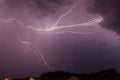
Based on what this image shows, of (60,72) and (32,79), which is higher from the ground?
(60,72)

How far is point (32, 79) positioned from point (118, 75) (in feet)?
38.3

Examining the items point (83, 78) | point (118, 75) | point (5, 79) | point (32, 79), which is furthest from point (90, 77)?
point (5, 79)

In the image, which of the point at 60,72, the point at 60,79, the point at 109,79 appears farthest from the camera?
the point at 60,72

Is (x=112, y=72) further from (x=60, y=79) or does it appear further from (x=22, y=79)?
(x=22, y=79)

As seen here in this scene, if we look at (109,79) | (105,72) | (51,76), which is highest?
(51,76)

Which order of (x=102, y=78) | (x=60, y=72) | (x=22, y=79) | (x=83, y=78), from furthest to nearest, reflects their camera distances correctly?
(x=60, y=72) → (x=22, y=79) → (x=83, y=78) → (x=102, y=78)

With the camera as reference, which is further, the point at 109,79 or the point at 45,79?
the point at 45,79

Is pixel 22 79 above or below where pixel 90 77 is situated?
above

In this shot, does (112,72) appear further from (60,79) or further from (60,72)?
(60,72)

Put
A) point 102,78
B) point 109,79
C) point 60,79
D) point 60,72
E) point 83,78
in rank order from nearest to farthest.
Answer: point 109,79
point 102,78
point 83,78
point 60,79
point 60,72

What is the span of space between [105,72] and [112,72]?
167cm

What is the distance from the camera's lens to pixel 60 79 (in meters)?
52.5

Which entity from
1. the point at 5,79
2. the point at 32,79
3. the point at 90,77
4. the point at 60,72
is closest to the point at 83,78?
the point at 90,77

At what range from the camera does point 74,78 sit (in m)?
44.8
